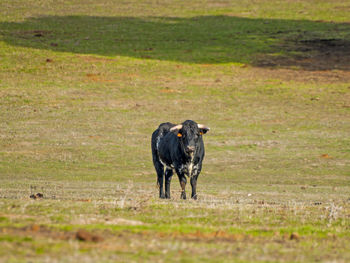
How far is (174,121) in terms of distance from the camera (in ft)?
143

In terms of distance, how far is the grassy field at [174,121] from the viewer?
426 inches

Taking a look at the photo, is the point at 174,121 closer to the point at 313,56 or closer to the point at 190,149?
the point at 313,56

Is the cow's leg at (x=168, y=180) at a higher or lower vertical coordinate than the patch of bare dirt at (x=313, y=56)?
lower

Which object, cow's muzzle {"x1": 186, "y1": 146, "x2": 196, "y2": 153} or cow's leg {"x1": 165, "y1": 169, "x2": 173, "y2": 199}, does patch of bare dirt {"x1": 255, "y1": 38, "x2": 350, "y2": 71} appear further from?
cow's muzzle {"x1": 186, "y1": 146, "x2": 196, "y2": 153}

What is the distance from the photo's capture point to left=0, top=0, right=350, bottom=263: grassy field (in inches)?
426

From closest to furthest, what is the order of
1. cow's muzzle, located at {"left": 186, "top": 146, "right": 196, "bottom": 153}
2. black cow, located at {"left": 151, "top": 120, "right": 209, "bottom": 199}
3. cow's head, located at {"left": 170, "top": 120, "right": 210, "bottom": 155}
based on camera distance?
1. cow's muzzle, located at {"left": 186, "top": 146, "right": 196, "bottom": 153}
2. cow's head, located at {"left": 170, "top": 120, "right": 210, "bottom": 155}
3. black cow, located at {"left": 151, "top": 120, "right": 209, "bottom": 199}

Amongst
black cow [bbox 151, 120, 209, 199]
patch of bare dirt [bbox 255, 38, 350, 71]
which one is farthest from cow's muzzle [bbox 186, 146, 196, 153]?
patch of bare dirt [bbox 255, 38, 350, 71]

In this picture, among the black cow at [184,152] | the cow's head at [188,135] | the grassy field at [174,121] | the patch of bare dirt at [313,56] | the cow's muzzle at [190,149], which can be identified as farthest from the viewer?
the patch of bare dirt at [313,56]

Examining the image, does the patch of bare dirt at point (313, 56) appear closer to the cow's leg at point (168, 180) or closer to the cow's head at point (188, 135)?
the cow's leg at point (168, 180)

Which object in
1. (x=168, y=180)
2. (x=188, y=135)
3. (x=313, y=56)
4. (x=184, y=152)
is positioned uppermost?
(x=313, y=56)

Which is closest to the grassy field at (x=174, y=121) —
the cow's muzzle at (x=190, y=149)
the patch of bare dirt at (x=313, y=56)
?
the patch of bare dirt at (x=313, y=56)

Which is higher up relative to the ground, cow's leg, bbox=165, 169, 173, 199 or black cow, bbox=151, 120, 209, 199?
black cow, bbox=151, 120, 209, 199

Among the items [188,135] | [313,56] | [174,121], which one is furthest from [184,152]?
[313,56]

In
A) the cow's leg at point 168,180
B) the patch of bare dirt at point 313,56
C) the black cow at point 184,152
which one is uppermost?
the patch of bare dirt at point 313,56
